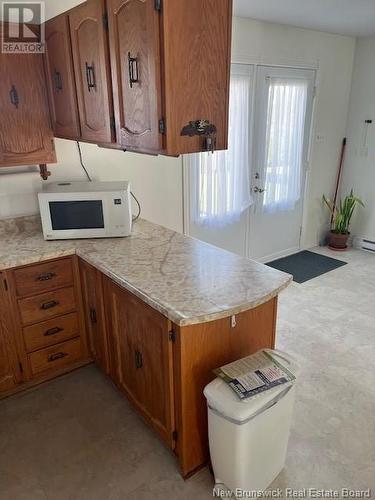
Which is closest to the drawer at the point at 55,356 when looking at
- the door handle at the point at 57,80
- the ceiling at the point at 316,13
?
the door handle at the point at 57,80

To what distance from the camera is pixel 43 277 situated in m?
2.12

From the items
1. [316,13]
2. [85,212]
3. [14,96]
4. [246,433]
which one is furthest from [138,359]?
[316,13]

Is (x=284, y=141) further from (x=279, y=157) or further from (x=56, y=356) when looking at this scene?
(x=56, y=356)

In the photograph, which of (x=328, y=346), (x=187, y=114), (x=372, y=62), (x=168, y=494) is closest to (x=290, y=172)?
(x=372, y=62)

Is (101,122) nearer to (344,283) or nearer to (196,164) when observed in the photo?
(196,164)

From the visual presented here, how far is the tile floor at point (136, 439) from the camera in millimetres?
1703

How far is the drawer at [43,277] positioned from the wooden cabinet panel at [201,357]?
998mm

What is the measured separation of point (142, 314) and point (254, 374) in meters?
0.56

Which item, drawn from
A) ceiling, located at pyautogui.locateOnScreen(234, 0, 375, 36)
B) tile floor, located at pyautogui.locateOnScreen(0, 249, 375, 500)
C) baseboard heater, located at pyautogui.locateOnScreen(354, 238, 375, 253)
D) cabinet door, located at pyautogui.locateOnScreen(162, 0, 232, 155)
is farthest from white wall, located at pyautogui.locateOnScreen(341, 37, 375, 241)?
cabinet door, located at pyautogui.locateOnScreen(162, 0, 232, 155)

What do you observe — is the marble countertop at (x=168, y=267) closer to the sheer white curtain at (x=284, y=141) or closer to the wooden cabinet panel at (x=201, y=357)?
the wooden cabinet panel at (x=201, y=357)

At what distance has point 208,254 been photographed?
2.05m

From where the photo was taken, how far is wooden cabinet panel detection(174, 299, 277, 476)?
5.01 ft

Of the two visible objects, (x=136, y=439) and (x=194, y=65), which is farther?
(x=136, y=439)

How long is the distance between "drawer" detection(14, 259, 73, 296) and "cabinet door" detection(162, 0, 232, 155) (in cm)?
102
